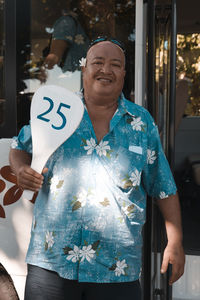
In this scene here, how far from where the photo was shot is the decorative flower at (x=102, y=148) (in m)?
1.47

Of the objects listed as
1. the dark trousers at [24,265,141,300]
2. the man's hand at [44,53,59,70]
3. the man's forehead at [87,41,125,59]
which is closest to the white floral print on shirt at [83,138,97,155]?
the man's forehead at [87,41,125,59]

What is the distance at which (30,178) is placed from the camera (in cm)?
143

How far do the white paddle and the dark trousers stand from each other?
12.5 inches

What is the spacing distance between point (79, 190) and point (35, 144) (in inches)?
9.1

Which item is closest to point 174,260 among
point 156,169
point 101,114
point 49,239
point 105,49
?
point 156,169

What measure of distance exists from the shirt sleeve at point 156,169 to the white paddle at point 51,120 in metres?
0.32

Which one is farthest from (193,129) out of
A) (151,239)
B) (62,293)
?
(62,293)

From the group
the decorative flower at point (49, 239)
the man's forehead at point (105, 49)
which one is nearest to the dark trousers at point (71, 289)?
the decorative flower at point (49, 239)

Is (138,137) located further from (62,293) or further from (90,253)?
(62,293)

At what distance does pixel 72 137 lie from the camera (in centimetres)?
148

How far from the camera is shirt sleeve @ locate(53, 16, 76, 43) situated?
2260 millimetres

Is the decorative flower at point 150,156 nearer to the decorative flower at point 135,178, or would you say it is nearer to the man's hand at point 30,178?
the decorative flower at point 135,178

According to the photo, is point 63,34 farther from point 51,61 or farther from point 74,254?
point 74,254

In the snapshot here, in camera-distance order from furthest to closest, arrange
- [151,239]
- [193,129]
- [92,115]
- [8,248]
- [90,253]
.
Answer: [193,129] → [8,248] → [151,239] → [92,115] → [90,253]
